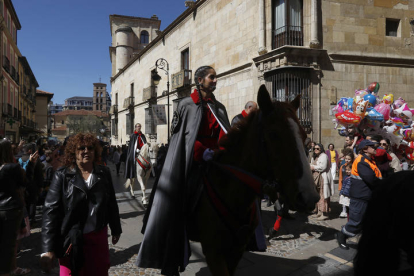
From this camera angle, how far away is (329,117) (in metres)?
12.1

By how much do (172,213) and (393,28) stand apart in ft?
49.5

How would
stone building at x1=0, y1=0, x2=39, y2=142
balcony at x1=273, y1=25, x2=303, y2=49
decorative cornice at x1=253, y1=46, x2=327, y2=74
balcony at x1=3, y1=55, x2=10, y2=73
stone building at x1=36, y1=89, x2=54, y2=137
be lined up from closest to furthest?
decorative cornice at x1=253, y1=46, x2=327, y2=74 → balcony at x1=273, y1=25, x2=303, y2=49 → stone building at x1=0, y1=0, x2=39, y2=142 → balcony at x1=3, y1=55, x2=10, y2=73 → stone building at x1=36, y1=89, x2=54, y2=137

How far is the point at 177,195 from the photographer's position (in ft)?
8.11

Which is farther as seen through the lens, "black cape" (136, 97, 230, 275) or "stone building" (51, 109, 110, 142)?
"stone building" (51, 109, 110, 142)

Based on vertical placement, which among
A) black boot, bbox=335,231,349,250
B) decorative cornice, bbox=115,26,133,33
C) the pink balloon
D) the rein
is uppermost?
decorative cornice, bbox=115,26,133,33

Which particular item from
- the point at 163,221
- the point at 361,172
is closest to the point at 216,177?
the point at 163,221

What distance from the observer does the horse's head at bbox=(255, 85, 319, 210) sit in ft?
5.53

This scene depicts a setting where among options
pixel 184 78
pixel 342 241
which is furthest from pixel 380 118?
pixel 184 78

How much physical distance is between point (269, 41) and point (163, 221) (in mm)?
11713

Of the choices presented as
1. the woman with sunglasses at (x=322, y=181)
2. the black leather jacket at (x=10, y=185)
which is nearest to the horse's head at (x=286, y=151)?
the black leather jacket at (x=10, y=185)

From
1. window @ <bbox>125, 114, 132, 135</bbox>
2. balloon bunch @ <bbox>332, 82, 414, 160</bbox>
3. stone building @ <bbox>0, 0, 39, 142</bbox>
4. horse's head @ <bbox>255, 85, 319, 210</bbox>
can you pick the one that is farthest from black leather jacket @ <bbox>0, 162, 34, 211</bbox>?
window @ <bbox>125, 114, 132, 135</bbox>

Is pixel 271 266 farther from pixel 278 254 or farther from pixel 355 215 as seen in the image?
pixel 355 215

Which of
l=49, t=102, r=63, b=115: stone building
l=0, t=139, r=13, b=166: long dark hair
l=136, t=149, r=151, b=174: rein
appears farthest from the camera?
l=49, t=102, r=63, b=115: stone building

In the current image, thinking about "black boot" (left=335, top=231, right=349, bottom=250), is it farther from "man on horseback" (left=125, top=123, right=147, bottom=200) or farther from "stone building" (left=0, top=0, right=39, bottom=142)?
"stone building" (left=0, top=0, right=39, bottom=142)
